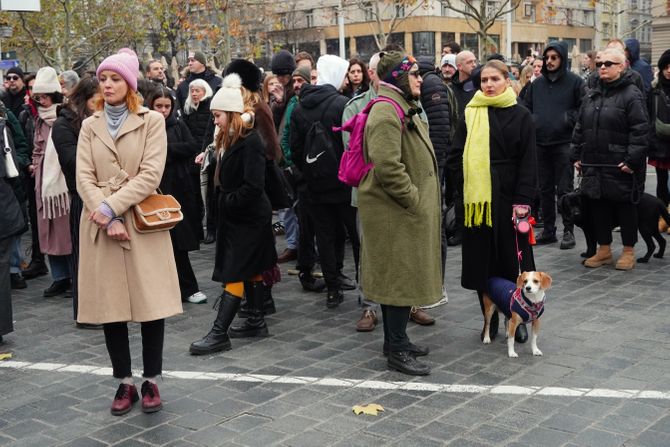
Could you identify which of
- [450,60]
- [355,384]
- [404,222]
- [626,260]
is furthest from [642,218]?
[355,384]

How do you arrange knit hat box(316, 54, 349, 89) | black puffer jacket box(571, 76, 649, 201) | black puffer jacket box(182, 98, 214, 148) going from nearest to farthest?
knit hat box(316, 54, 349, 89) → black puffer jacket box(571, 76, 649, 201) → black puffer jacket box(182, 98, 214, 148)

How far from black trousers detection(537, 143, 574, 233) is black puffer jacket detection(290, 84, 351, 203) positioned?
12.2 feet

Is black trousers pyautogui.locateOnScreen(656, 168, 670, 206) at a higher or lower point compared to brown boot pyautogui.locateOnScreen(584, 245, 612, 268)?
higher

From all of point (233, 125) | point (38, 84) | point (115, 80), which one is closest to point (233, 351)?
point (233, 125)

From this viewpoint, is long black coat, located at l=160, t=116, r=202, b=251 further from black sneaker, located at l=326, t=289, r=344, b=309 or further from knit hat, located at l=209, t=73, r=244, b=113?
knit hat, located at l=209, t=73, r=244, b=113

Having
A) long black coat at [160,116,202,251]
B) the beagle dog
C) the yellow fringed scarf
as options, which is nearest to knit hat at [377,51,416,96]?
the yellow fringed scarf

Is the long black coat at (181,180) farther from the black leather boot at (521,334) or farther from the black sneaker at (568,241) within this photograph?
the black sneaker at (568,241)

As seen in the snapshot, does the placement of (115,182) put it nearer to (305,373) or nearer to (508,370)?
(305,373)

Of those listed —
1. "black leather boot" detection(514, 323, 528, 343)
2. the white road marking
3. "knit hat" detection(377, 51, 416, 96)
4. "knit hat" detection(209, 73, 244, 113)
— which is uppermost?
"knit hat" detection(377, 51, 416, 96)

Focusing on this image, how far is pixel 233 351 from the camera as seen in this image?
647 centimetres

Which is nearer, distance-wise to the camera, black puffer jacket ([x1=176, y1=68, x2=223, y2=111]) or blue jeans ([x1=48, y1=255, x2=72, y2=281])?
blue jeans ([x1=48, y1=255, x2=72, y2=281])

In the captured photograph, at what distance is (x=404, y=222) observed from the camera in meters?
5.66

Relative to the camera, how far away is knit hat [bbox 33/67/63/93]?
8.20m

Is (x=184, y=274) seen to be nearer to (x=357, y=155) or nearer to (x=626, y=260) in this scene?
(x=357, y=155)
